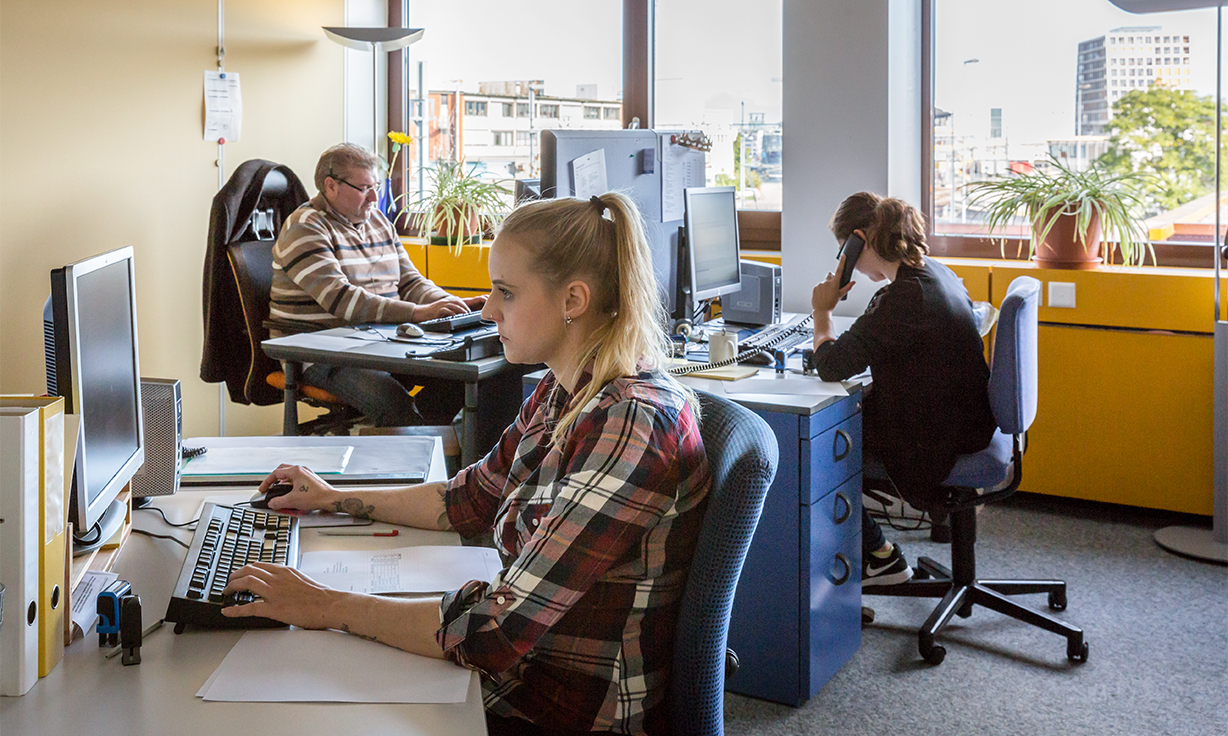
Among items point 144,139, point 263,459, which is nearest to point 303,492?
point 263,459

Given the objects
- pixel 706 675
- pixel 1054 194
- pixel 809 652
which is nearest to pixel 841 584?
pixel 809 652

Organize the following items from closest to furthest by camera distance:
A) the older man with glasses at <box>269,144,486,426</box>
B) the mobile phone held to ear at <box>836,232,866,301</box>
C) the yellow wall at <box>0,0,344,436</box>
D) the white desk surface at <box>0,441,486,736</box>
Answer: the white desk surface at <box>0,441,486,736</box> → the mobile phone held to ear at <box>836,232,866,301</box> → the older man with glasses at <box>269,144,486,426</box> → the yellow wall at <box>0,0,344,436</box>

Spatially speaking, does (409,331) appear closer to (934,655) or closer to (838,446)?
(838,446)

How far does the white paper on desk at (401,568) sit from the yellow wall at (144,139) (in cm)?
253

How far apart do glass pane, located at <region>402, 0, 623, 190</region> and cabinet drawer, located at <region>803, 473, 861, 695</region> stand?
9.10 feet

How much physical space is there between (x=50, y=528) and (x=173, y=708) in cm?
22

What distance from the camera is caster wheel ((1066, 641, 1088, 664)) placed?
8.36 ft

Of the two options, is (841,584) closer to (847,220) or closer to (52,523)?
(847,220)

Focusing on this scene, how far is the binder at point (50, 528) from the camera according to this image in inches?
40.4

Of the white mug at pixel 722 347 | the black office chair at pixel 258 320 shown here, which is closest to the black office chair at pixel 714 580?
the white mug at pixel 722 347

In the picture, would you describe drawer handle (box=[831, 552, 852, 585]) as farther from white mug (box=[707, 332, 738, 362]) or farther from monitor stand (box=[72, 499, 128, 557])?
monitor stand (box=[72, 499, 128, 557])

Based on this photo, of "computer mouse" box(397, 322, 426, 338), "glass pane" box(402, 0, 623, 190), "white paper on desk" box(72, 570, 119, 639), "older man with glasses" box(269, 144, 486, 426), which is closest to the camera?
"white paper on desk" box(72, 570, 119, 639)

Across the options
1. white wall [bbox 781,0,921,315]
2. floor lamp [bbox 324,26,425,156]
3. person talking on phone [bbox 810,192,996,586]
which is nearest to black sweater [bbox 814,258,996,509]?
person talking on phone [bbox 810,192,996,586]

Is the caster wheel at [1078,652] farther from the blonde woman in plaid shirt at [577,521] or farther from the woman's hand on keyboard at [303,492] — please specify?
the woman's hand on keyboard at [303,492]
